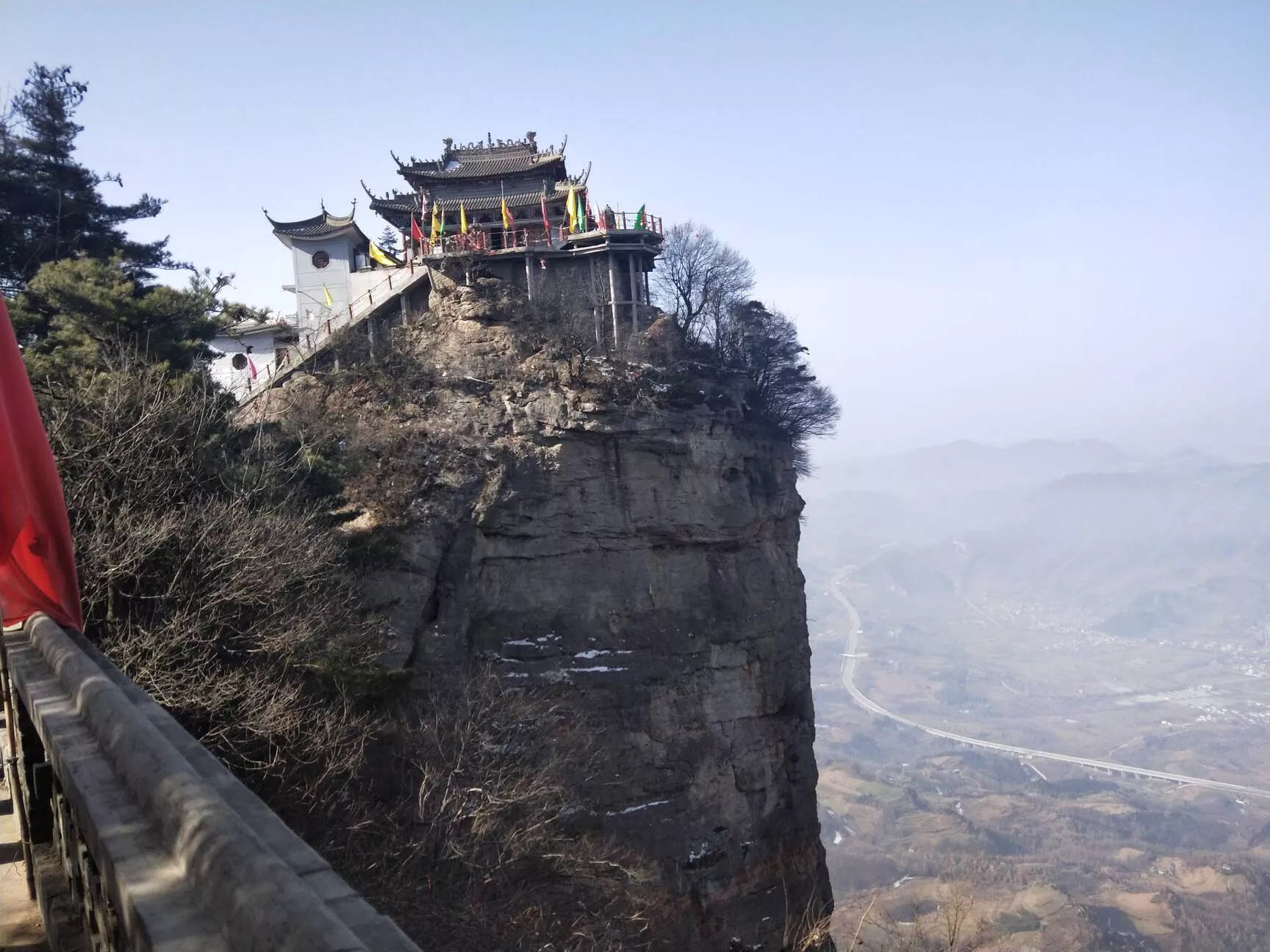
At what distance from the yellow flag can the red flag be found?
27.6 meters

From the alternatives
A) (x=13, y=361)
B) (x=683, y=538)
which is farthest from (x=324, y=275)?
(x=13, y=361)

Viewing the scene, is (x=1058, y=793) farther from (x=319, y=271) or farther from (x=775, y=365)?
(x=319, y=271)

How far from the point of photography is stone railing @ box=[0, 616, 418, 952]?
3102 mm

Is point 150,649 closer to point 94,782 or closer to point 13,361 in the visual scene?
point 13,361

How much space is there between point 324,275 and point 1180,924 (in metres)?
69.1

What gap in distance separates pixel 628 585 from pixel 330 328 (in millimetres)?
13611

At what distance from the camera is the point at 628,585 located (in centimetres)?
2527

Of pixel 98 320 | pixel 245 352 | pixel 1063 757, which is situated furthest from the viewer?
pixel 1063 757

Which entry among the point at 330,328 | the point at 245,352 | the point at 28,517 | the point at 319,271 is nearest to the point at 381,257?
the point at 319,271

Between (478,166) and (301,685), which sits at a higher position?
(478,166)

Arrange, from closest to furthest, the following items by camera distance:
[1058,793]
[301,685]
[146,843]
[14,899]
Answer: [146,843]
[14,899]
[301,685]
[1058,793]

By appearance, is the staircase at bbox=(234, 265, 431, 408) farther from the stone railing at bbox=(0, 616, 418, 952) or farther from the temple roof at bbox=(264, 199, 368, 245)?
the stone railing at bbox=(0, 616, 418, 952)

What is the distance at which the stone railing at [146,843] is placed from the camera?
10.2ft

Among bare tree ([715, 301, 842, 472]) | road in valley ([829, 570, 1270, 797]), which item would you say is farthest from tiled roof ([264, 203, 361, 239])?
road in valley ([829, 570, 1270, 797])
